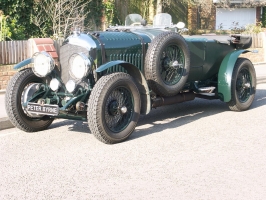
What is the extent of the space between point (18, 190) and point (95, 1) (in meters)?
15.4

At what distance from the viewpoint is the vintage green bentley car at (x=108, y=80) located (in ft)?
20.6

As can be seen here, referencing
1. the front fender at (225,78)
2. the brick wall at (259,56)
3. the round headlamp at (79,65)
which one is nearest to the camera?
the round headlamp at (79,65)

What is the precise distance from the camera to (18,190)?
4.60 meters

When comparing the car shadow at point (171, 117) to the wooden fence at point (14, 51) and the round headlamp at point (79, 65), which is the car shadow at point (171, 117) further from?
the wooden fence at point (14, 51)

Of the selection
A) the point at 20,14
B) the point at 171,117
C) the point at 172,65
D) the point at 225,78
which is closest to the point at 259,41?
the point at 20,14

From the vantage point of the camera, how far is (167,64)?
7.28 m

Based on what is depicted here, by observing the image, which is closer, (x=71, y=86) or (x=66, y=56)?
(x=71, y=86)

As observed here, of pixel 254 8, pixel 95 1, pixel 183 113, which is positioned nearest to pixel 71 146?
pixel 183 113

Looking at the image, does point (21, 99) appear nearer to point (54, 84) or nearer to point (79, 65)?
point (54, 84)

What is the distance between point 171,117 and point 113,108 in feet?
7.01

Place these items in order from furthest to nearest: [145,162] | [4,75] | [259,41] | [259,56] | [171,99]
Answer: [259,41] → [259,56] → [4,75] → [171,99] → [145,162]

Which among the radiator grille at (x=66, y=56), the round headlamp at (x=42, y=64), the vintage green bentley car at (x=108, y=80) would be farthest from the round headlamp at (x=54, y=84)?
the radiator grille at (x=66, y=56)

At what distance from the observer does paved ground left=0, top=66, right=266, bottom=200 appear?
4555 millimetres

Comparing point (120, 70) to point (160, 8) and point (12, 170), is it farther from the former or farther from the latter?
point (160, 8)
